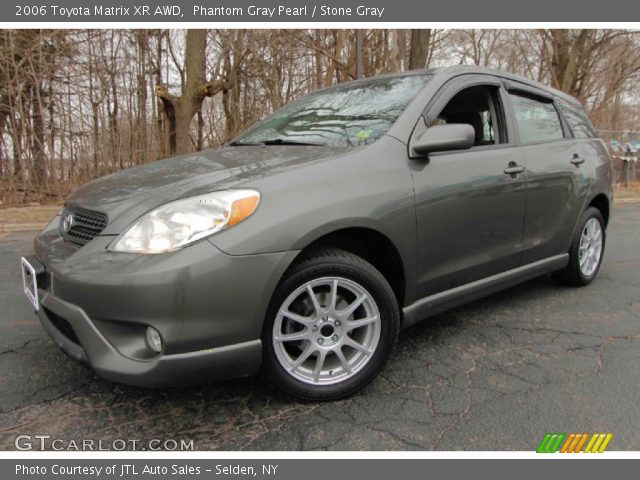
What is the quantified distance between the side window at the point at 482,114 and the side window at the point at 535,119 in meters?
0.17

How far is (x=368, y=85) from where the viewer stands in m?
3.13

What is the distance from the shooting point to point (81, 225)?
223 cm

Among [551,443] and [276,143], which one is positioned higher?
[276,143]

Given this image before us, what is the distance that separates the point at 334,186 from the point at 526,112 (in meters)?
1.95

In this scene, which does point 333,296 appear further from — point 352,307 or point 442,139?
point 442,139

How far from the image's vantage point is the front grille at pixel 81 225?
213 cm

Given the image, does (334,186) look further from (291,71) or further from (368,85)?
(291,71)

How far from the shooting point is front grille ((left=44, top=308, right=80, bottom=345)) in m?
2.03

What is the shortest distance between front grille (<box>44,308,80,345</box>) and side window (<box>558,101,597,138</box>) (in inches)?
146

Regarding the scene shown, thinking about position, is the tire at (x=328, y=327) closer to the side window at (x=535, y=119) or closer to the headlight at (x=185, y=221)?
the headlight at (x=185, y=221)

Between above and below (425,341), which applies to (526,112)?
above

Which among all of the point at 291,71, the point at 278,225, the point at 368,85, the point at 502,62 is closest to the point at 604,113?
the point at 502,62

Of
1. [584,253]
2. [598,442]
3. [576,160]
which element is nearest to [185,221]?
[598,442]

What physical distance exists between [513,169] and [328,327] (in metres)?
1.64
